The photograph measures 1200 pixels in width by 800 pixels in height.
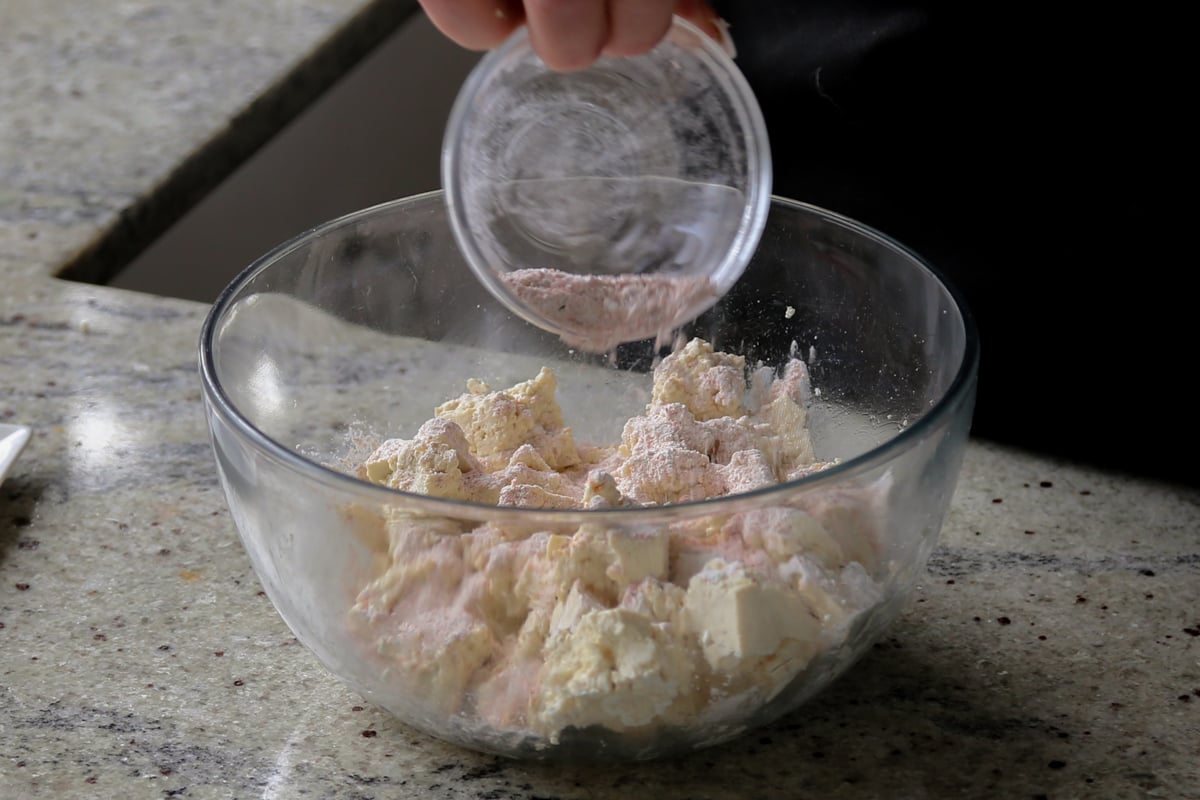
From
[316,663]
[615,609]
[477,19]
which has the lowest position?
[316,663]

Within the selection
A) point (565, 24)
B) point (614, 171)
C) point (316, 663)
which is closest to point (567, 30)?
point (565, 24)

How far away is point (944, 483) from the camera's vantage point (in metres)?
0.74

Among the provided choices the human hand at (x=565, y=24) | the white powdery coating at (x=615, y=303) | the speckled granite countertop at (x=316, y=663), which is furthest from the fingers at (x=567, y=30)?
the speckled granite countertop at (x=316, y=663)

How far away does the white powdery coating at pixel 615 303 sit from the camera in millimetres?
822

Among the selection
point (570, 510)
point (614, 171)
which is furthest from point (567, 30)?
point (570, 510)

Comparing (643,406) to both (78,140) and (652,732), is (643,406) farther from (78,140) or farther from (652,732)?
(78,140)

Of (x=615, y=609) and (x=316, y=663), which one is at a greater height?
(x=615, y=609)

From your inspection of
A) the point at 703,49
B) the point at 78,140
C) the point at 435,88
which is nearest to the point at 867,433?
the point at 703,49

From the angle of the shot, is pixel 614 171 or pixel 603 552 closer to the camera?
pixel 603 552

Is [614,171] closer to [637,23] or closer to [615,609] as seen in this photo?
[637,23]

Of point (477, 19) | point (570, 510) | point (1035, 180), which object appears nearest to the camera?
point (570, 510)

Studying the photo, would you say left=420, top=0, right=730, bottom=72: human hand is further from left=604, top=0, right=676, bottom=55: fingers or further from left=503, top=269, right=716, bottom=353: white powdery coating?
left=503, top=269, right=716, bottom=353: white powdery coating

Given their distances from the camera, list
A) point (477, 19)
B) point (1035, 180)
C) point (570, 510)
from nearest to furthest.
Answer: point (570, 510) → point (477, 19) → point (1035, 180)

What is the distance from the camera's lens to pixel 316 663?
2.78 feet
